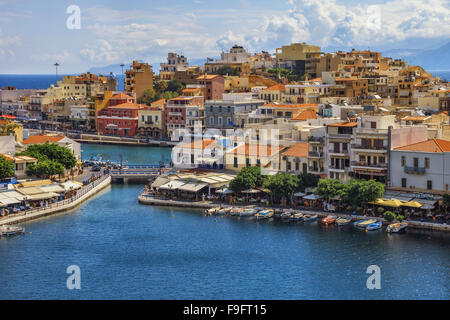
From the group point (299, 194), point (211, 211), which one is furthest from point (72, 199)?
point (299, 194)

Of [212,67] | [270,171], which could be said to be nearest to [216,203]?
[270,171]

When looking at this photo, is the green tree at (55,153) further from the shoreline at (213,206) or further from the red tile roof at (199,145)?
the red tile roof at (199,145)

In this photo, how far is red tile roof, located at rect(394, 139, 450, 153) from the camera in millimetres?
43806

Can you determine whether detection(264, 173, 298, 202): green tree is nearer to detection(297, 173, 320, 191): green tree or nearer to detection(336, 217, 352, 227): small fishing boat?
detection(297, 173, 320, 191): green tree

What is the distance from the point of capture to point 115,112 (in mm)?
96125

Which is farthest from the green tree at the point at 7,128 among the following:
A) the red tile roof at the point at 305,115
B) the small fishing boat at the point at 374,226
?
the small fishing boat at the point at 374,226

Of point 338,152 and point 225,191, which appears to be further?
point 225,191

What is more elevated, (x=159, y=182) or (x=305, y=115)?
(x=305, y=115)

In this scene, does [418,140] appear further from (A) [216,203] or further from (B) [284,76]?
(B) [284,76]

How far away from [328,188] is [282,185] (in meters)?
3.23

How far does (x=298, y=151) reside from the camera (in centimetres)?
5103

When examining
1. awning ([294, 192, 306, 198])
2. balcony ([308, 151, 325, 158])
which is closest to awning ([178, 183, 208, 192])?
awning ([294, 192, 306, 198])

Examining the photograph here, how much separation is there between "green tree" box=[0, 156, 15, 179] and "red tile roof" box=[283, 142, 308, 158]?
62.5ft

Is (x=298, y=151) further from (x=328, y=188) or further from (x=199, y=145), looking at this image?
(x=199, y=145)
